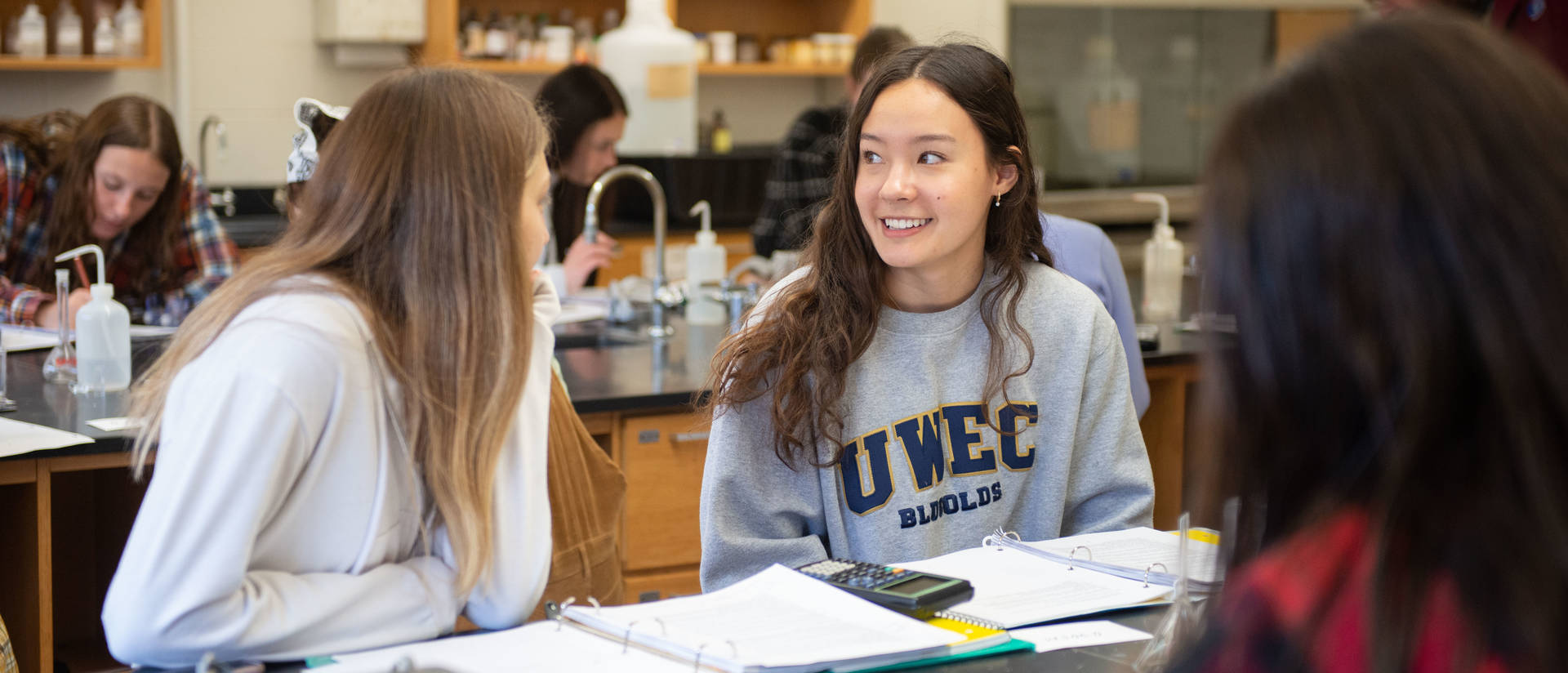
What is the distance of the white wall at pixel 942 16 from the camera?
19.6ft

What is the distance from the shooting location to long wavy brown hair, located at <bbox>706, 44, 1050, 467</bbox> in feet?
5.74

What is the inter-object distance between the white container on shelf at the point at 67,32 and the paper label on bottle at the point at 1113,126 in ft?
11.9

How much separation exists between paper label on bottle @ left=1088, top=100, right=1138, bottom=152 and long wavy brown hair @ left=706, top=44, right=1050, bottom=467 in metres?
3.88

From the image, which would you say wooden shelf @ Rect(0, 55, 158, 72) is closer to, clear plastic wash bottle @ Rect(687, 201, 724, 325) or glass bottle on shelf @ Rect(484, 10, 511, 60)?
glass bottle on shelf @ Rect(484, 10, 511, 60)

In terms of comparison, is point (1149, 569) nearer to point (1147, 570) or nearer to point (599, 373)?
point (1147, 570)

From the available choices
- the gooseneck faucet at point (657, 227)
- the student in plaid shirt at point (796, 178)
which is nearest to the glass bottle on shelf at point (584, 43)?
the student in plaid shirt at point (796, 178)

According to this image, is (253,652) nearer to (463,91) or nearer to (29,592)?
(463,91)

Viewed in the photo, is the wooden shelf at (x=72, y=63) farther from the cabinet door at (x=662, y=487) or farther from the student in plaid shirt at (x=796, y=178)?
the cabinet door at (x=662, y=487)

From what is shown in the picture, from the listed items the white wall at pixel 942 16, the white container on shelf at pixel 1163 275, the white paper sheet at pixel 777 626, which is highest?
the white wall at pixel 942 16

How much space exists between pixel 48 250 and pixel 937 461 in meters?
2.27

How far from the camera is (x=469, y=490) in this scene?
137 centimetres

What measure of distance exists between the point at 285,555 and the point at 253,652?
0.10m

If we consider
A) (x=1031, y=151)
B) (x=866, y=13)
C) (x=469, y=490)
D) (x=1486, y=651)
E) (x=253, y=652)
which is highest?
(x=866, y=13)

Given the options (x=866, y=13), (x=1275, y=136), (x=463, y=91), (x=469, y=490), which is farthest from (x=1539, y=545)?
(x=866, y=13)
